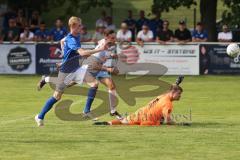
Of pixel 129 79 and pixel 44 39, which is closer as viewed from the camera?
pixel 129 79

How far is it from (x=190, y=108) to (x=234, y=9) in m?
16.5

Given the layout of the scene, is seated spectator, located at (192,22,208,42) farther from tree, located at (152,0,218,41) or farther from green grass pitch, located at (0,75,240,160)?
green grass pitch, located at (0,75,240,160)

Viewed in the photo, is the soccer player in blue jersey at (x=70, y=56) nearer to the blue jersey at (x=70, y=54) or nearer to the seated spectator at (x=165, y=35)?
the blue jersey at (x=70, y=54)

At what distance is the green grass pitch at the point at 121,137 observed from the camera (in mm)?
12422

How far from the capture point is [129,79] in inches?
1169

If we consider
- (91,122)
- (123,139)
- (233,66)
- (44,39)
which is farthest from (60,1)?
(123,139)

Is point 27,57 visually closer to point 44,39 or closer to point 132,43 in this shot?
point 44,39

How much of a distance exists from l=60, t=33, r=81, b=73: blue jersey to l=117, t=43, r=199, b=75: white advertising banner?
47.2 ft

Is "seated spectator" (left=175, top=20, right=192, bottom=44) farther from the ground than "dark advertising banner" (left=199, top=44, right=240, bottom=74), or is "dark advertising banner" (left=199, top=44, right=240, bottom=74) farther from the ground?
"seated spectator" (left=175, top=20, right=192, bottom=44)

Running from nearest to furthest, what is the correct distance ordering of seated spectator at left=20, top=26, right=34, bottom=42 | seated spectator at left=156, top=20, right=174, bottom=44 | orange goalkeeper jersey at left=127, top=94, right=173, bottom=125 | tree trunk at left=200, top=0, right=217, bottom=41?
orange goalkeeper jersey at left=127, top=94, right=173, bottom=125 < seated spectator at left=156, top=20, right=174, bottom=44 < seated spectator at left=20, top=26, right=34, bottom=42 < tree trunk at left=200, top=0, right=217, bottom=41

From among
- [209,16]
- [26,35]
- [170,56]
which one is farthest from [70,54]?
[209,16]

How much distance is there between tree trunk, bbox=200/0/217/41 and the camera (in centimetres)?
3597

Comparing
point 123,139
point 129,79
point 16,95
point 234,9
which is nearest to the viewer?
point 123,139

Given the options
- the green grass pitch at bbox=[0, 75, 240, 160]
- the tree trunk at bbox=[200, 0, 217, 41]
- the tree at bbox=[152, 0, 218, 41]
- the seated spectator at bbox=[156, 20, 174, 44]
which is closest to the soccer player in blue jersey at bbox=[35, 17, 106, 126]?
the green grass pitch at bbox=[0, 75, 240, 160]
